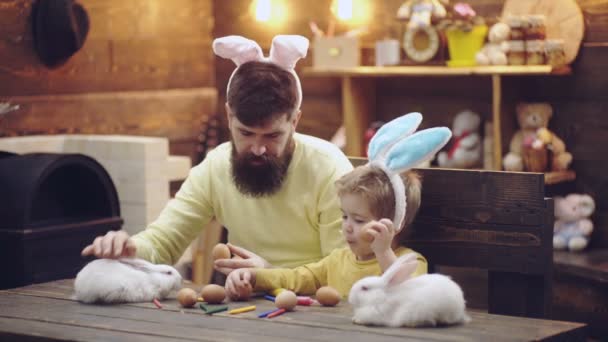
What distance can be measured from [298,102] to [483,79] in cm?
214

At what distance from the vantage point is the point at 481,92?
463 centimetres

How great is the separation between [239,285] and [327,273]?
279mm

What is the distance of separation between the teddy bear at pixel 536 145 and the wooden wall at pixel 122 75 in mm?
1771

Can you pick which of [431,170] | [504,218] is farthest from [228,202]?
[504,218]

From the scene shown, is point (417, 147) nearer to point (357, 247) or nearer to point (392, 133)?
point (392, 133)

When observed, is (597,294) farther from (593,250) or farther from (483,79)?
(483,79)

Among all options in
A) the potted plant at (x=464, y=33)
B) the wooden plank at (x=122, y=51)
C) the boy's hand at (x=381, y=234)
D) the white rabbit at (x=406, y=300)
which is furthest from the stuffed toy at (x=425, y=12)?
the white rabbit at (x=406, y=300)

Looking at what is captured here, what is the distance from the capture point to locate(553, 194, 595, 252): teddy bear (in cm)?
419

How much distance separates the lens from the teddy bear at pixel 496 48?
13.9 feet

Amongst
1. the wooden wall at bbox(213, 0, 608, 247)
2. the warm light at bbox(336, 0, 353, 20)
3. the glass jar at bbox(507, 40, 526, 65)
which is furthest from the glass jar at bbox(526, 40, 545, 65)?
the warm light at bbox(336, 0, 353, 20)

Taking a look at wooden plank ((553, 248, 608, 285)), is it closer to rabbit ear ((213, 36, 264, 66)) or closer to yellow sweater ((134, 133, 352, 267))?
yellow sweater ((134, 133, 352, 267))

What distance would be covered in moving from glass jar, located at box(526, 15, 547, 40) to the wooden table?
2.22 metres

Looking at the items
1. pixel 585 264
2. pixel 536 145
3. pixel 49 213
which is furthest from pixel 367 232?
pixel 536 145

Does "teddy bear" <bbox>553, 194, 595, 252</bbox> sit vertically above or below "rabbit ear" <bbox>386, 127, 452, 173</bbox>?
below
